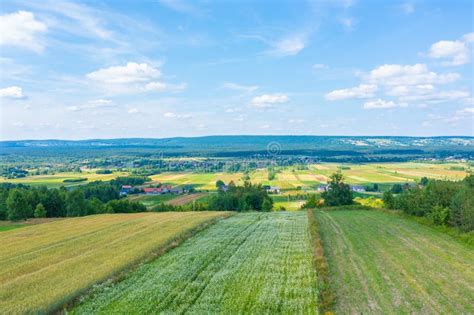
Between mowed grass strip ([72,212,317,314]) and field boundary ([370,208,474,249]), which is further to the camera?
field boundary ([370,208,474,249])

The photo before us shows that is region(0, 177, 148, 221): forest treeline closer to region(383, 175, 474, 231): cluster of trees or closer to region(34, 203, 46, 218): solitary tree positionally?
region(34, 203, 46, 218): solitary tree

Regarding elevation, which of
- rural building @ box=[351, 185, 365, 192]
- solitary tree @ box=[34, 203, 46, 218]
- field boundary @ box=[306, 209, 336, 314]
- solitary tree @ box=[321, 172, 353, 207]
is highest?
field boundary @ box=[306, 209, 336, 314]

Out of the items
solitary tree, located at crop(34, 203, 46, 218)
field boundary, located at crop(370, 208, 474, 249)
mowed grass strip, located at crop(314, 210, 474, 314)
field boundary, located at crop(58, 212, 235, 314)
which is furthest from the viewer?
solitary tree, located at crop(34, 203, 46, 218)

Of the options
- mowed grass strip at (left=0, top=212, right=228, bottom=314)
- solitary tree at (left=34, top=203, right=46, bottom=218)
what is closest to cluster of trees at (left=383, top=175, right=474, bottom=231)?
mowed grass strip at (left=0, top=212, right=228, bottom=314)

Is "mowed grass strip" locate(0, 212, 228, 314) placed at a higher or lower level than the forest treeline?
higher

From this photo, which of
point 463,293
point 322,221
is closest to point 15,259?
point 463,293
